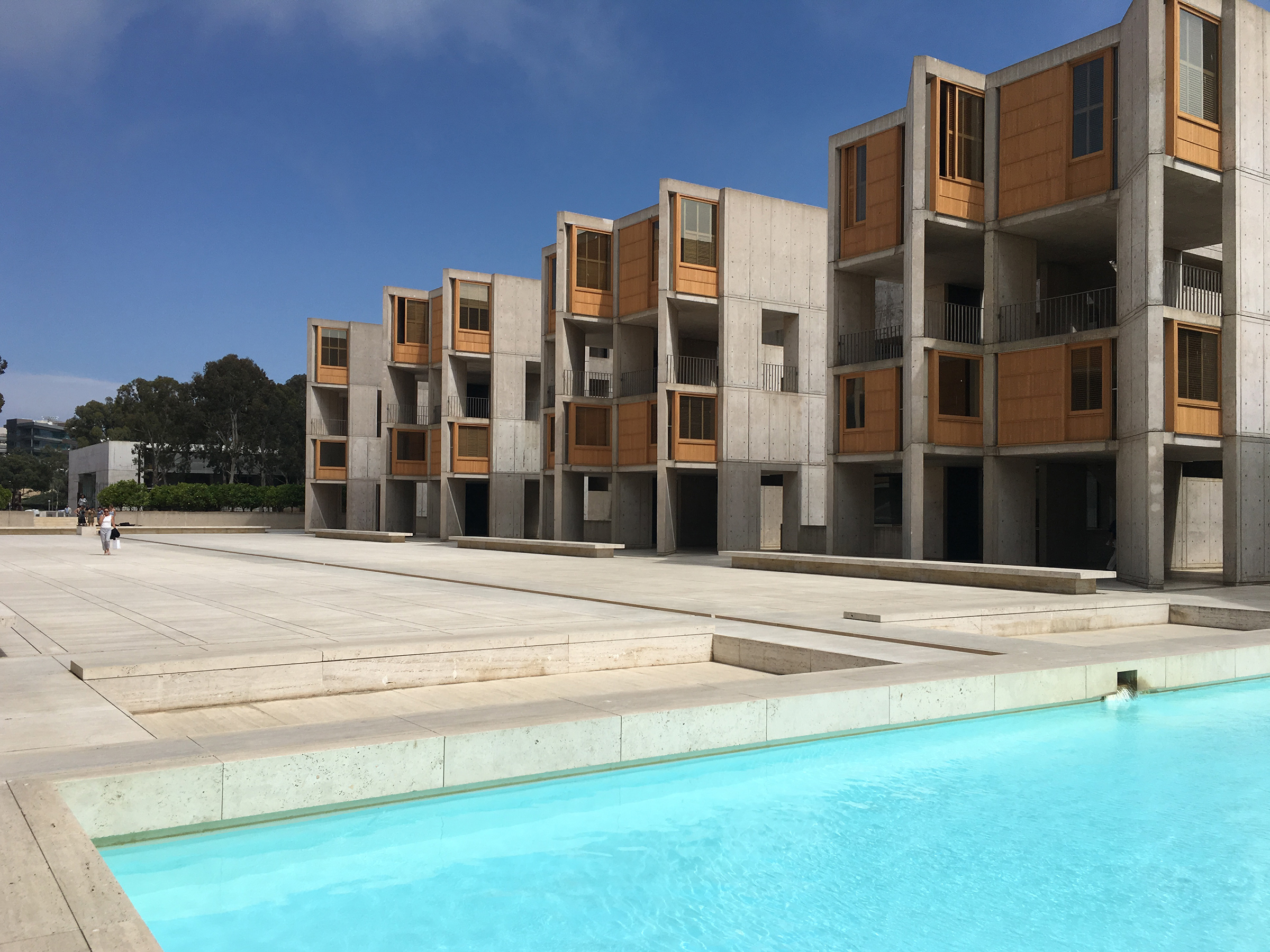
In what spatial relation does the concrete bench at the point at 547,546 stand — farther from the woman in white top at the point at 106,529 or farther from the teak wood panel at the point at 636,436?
the woman in white top at the point at 106,529

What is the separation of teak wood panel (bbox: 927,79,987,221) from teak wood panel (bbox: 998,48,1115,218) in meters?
0.79

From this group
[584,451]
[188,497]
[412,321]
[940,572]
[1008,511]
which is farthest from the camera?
[188,497]

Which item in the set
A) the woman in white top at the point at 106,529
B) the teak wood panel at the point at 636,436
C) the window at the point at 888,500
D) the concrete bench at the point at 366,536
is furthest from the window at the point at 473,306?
the window at the point at 888,500

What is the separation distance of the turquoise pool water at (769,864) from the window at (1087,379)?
1928cm

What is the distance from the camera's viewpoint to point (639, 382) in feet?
133

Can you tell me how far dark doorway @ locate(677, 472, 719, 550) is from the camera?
1706 inches

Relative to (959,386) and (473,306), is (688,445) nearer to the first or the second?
Answer: (959,386)

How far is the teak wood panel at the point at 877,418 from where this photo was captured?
29641 millimetres

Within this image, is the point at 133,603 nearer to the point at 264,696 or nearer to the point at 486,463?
the point at 264,696

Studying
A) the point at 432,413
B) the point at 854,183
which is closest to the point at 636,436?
the point at 854,183

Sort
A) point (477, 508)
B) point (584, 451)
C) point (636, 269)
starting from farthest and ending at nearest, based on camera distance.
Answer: point (477, 508) → point (584, 451) → point (636, 269)

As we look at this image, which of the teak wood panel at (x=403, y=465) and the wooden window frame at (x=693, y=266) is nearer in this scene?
the wooden window frame at (x=693, y=266)

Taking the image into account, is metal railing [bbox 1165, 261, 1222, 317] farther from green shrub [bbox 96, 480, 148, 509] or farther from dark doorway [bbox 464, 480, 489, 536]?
green shrub [bbox 96, 480, 148, 509]

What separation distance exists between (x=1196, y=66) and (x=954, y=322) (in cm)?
1122
